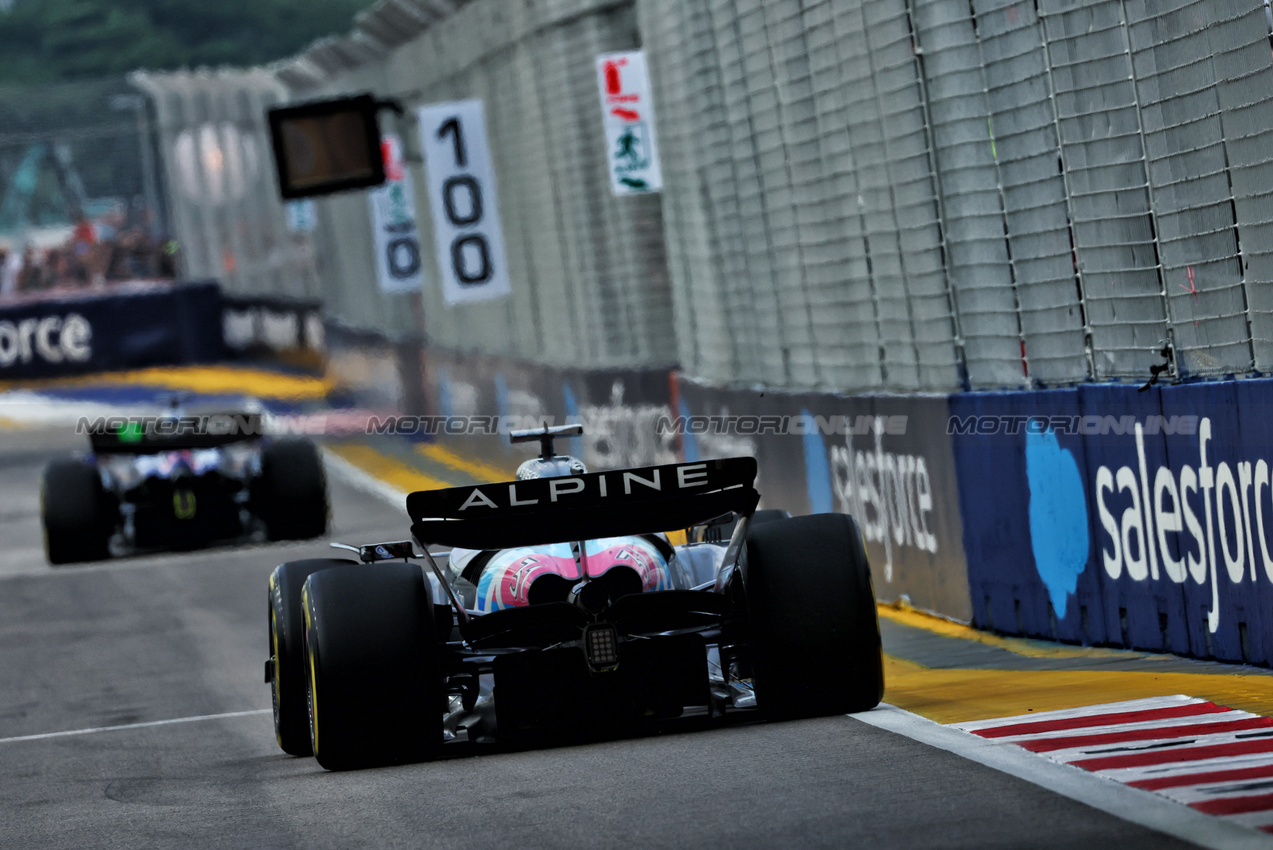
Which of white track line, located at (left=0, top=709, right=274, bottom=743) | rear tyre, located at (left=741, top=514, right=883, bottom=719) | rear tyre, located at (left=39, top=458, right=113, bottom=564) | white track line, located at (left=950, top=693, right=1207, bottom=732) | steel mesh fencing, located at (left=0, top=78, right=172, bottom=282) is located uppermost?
steel mesh fencing, located at (left=0, top=78, right=172, bottom=282)

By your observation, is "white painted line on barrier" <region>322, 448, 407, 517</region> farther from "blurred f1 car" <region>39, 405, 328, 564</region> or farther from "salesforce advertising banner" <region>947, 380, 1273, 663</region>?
"salesforce advertising banner" <region>947, 380, 1273, 663</region>

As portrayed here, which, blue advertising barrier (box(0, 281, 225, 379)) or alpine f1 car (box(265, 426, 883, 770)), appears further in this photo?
blue advertising barrier (box(0, 281, 225, 379))

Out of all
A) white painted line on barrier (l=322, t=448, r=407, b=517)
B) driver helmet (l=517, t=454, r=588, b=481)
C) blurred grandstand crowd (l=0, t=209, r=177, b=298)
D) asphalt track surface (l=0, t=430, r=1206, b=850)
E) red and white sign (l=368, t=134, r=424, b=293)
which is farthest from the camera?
blurred grandstand crowd (l=0, t=209, r=177, b=298)

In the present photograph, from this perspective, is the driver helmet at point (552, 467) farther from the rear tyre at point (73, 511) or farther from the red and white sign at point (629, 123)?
the rear tyre at point (73, 511)

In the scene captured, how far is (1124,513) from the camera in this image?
9.30m

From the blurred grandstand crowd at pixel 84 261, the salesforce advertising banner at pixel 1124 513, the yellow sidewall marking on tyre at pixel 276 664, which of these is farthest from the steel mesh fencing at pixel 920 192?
the blurred grandstand crowd at pixel 84 261

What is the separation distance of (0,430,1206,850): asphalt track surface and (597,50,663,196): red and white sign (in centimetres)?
769

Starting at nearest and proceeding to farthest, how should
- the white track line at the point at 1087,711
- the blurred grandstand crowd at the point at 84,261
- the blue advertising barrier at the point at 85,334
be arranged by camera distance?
the white track line at the point at 1087,711, the blue advertising barrier at the point at 85,334, the blurred grandstand crowd at the point at 84,261

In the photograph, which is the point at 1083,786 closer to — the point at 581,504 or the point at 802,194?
the point at 581,504

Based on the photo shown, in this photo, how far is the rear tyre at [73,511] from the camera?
1797 centimetres

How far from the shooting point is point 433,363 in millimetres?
27234

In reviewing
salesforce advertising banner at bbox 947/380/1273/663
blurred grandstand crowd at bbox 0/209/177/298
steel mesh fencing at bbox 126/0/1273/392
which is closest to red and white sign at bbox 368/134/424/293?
Result: steel mesh fencing at bbox 126/0/1273/392

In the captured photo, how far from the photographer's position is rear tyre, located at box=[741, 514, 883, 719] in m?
7.75

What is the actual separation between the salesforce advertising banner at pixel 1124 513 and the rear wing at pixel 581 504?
1.95m
